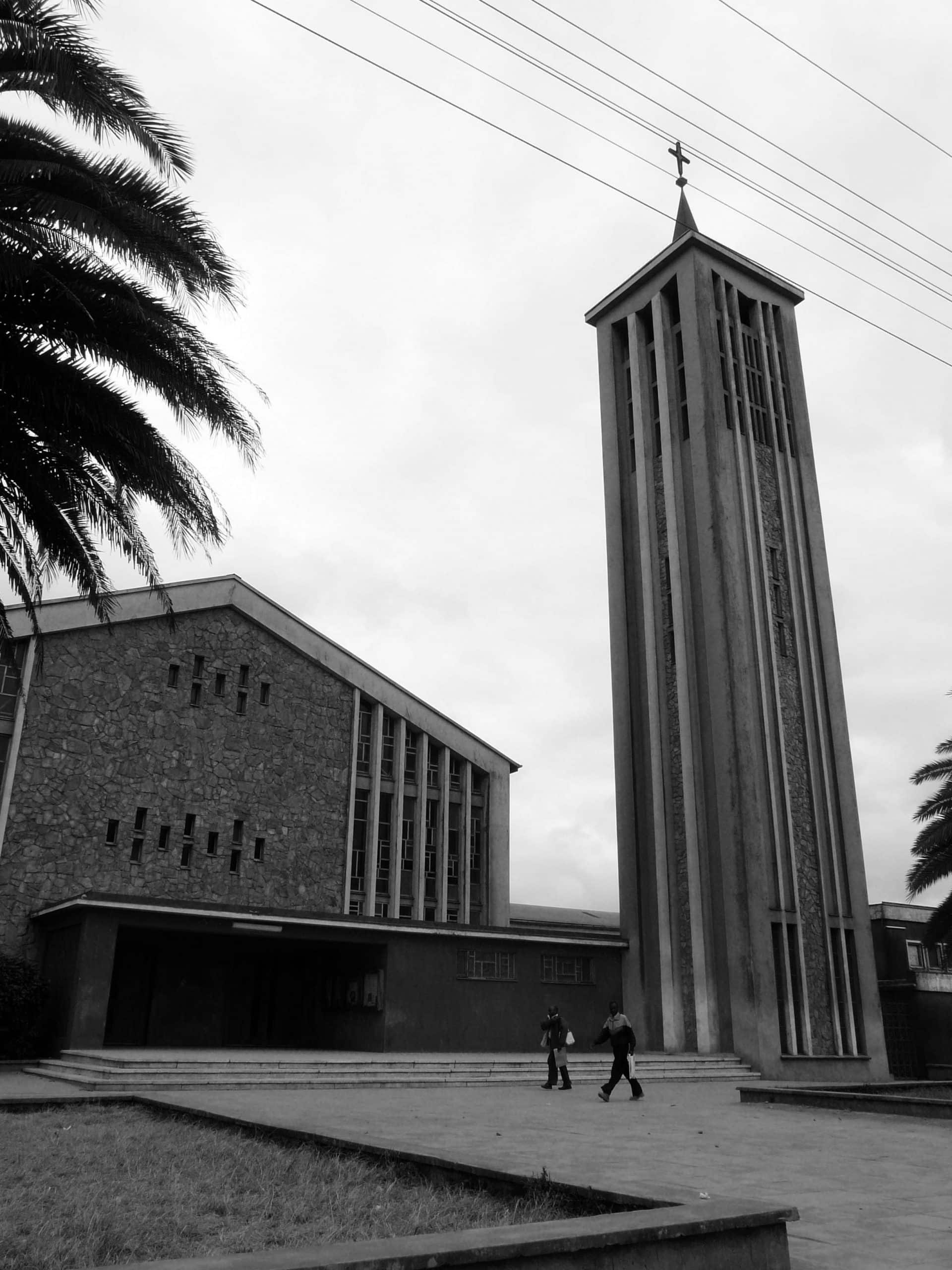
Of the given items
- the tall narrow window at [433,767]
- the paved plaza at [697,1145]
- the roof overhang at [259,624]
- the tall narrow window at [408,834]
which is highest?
the roof overhang at [259,624]

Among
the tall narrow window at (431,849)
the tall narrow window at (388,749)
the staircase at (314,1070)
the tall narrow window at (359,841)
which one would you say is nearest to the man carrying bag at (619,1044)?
the staircase at (314,1070)

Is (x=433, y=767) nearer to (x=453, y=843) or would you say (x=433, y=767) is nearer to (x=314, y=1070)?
(x=453, y=843)

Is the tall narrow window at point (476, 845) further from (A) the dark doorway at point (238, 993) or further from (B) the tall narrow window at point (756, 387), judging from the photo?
(B) the tall narrow window at point (756, 387)

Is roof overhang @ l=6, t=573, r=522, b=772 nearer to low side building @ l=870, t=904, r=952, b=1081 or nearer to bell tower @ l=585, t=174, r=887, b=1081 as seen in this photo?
bell tower @ l=585, t=174, r=887, b=1081

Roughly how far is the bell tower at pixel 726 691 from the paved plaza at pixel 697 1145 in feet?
28.7

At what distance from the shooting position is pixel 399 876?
3020cm

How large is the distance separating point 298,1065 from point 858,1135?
9.88 m

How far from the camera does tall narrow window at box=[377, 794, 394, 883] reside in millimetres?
30188

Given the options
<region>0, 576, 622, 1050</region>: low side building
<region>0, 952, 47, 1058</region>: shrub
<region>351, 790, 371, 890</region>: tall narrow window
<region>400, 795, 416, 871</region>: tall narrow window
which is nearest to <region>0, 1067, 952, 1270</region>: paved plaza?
<region>0, 952, 47, 1058</region>: shrub

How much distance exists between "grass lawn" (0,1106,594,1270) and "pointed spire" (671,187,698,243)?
28542 mm

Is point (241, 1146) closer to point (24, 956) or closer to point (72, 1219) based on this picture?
point (72, 1219)

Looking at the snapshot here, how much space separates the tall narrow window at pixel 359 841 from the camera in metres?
29.5

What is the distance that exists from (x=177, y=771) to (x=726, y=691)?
14.3 meters

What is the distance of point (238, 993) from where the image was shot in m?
26.2
